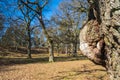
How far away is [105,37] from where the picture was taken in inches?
149

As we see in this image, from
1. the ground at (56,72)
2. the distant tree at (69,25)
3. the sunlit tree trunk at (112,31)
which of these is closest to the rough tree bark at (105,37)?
the sunlit tree trunk at (112,31)

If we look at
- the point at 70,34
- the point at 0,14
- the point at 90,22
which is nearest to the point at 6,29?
the point at 0,14

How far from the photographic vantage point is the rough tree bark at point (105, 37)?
3256 millimetres

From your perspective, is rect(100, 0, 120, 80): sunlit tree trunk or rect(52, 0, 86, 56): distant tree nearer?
rect(100, 0, 120, 80): sunlit tree trunk

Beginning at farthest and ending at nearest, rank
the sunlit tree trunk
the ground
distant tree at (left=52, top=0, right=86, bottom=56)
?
1. distant tree at (left=52, top=0, right=86, bottom=56)
2. the ground
3. the sunlit tree trunk

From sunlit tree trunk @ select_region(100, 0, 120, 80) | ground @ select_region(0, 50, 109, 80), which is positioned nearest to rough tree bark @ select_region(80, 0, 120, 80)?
sunlit tree trunk @ select_region(100, 0, 120, 80)

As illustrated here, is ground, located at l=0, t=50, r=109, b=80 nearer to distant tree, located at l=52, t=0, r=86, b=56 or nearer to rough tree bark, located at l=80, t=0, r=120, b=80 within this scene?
rough tree bark, located at l=80, t=0, r=120, b=80

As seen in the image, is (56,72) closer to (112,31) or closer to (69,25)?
(112,31)

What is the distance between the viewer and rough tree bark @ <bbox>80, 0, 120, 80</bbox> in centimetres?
326

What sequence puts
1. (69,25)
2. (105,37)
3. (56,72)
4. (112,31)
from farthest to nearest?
(69,25), (56,72), (105,37), (112,31)

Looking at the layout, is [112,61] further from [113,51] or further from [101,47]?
[101,47]

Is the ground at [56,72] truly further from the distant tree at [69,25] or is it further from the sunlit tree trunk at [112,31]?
the distant tree at [69,25]

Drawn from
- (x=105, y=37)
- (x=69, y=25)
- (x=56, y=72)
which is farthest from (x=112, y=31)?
(x=69, y=25)

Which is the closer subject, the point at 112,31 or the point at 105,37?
the point at 112,31
